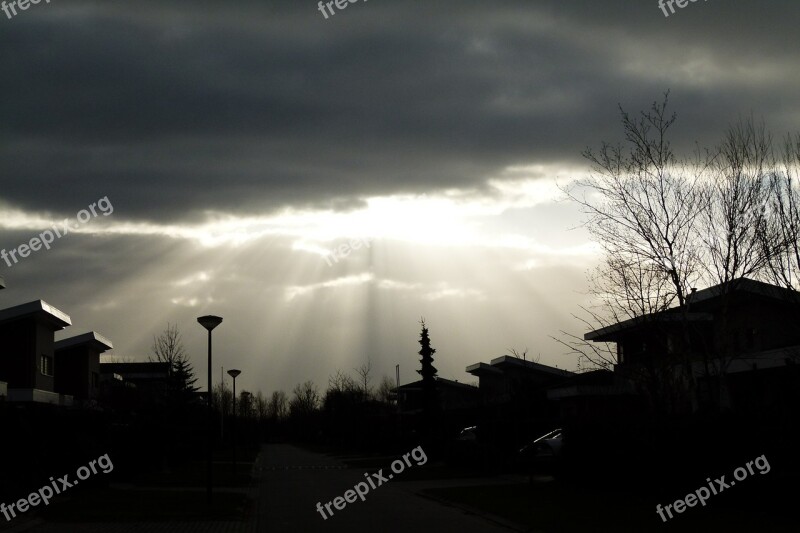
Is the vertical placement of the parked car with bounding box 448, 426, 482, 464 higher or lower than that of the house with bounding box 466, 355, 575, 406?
lower

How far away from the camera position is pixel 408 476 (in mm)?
35000

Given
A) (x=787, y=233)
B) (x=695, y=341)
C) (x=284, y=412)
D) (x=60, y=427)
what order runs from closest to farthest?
1. (x=787, y=233)
2. (x=60, y=427)
3. (x=695, y=341)
4. (x=284, y=412)

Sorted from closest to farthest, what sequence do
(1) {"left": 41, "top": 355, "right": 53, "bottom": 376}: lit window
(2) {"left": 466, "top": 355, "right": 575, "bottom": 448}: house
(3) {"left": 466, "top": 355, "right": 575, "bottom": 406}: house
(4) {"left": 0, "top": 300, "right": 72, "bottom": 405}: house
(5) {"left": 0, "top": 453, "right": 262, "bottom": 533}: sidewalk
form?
(5) {"left": 0, "top": 453, "right": 262, "bottom": 533}: sidewalk → (2) {"left": 466, "top": 355, "right": 575, "bottom": 448}: house → (4) {"left": 0, "top": 300, "right": 72, "bottom": 405}: house → (1) {"left": 41, "top": 355, "right": 53, "bottom": 376}: lit window → (3) {"left": 466, "top": 355, "right": 575, "bottom": 406}: house

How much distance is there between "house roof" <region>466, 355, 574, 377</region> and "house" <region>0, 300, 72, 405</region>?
82.9ft

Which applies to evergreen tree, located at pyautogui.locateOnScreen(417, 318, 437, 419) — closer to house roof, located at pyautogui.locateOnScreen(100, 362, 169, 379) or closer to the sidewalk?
house roof, located at pyautogui.locateOnScreen(100, 362, 169, 379)

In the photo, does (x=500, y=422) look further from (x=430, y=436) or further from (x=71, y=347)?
(x=71, y=347)

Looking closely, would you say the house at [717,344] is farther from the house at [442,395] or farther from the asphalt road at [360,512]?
the house at [442,395]

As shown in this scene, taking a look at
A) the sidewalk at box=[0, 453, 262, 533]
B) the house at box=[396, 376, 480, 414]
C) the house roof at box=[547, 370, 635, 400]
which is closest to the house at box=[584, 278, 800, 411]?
the house roof at box=[547, 370, 635, 400]

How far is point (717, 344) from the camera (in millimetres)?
26094

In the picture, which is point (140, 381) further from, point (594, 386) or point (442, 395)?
point (594, 386)

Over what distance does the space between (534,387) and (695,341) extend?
18979 millimetres

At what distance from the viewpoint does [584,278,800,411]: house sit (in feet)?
80.7

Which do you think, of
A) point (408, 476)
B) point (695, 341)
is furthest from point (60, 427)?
point (695, 341)

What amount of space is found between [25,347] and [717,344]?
33.2 m
